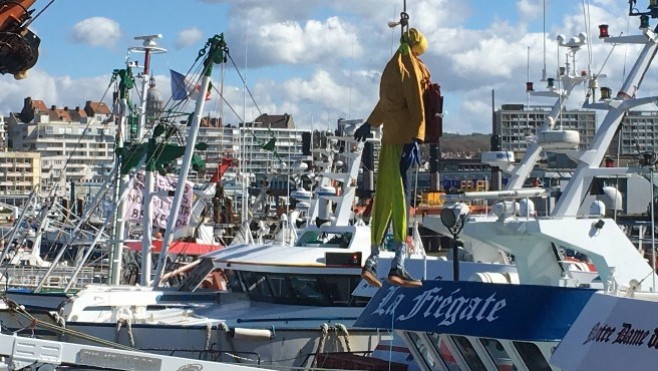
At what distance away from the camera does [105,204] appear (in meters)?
55.8

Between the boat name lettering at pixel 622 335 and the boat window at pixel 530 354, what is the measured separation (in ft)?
6.07

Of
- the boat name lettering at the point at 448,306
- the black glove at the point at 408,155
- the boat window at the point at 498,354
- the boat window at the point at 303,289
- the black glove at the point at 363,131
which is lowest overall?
the boat window at the point at 303,289

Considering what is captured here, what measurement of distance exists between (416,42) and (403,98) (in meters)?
0.77

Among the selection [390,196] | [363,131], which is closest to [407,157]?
[390,196]

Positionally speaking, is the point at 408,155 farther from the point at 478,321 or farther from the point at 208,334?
the point at 208,334

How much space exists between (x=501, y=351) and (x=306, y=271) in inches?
412

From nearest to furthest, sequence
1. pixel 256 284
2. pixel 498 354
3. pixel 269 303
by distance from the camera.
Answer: pixel 498 354, pixel 269 303, pixel 256 284

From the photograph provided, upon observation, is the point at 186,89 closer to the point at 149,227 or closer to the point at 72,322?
the point at 149,227

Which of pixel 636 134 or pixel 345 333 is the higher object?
pixel 636 134

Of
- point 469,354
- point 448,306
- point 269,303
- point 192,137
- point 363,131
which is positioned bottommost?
point 269,303

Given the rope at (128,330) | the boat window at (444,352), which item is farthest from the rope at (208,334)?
the boat window at (444,352)

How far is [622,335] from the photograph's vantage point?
36.0 ft

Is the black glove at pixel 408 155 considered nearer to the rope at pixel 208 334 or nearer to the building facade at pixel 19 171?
the rope at pixel 208 334

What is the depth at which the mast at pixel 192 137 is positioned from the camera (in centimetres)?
2588
